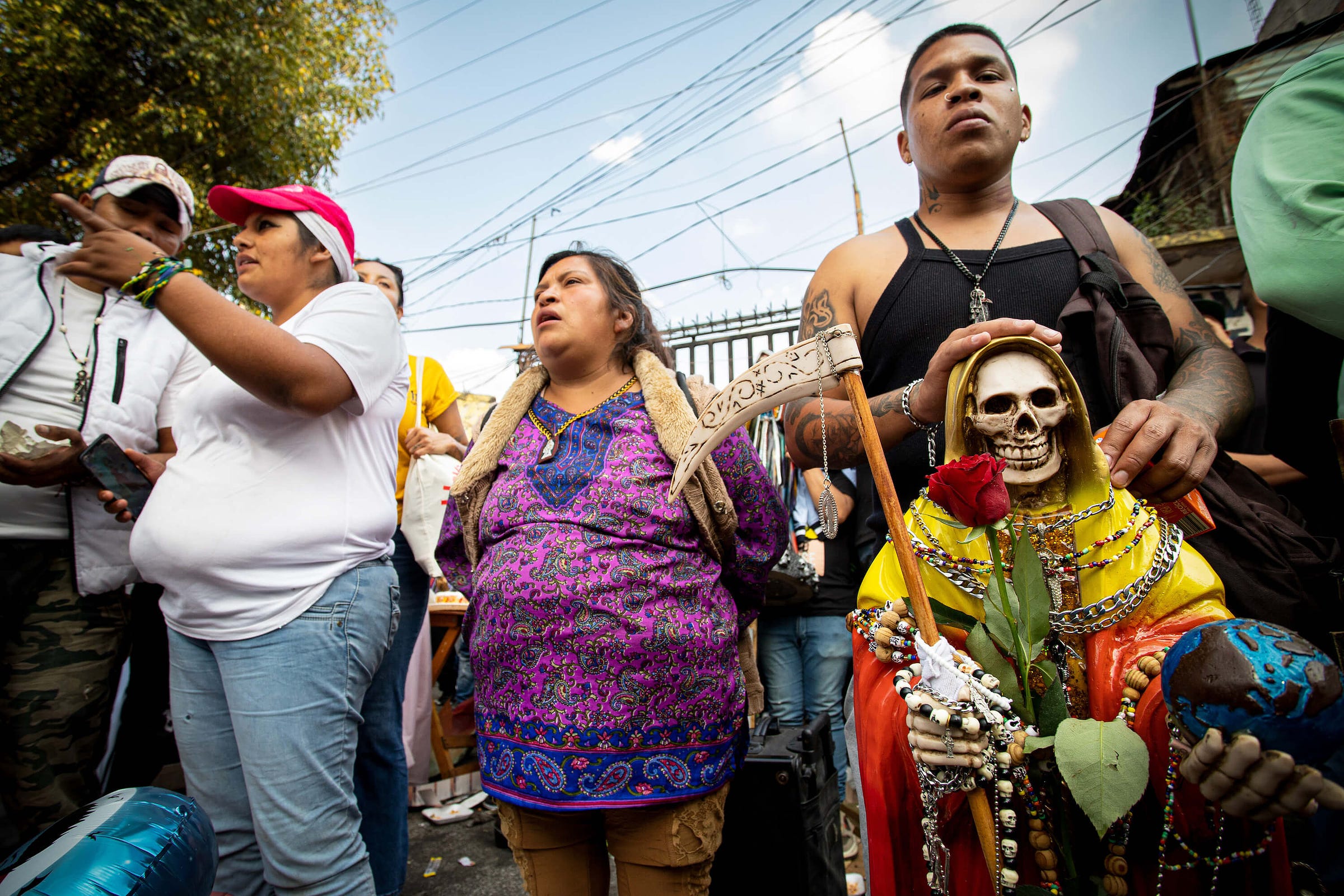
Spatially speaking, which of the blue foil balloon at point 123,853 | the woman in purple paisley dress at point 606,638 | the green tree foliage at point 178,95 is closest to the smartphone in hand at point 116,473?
the woman in purple paisley dress at point 606,638

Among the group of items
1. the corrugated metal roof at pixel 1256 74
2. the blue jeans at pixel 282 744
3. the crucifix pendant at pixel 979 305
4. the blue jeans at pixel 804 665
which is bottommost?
the blue jeans at pixel 804 665

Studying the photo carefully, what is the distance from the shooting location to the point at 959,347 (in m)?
1.19

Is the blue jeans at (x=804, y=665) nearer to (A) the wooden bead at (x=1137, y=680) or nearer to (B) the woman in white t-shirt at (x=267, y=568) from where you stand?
(B) the woman in white t-shirt at (x=267, y=568)

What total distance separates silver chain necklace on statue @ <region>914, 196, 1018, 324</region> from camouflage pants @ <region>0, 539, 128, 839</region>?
2487mm

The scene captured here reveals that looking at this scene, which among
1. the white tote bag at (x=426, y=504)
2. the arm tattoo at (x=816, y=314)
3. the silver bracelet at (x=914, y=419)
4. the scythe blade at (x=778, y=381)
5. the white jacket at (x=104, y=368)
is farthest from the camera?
the white tote bag at (x=426, y=504)

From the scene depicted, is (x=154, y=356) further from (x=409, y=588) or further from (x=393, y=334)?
(x=409, y=588)

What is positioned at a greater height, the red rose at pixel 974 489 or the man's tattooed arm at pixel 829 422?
the man's tattooed arm at pixel 829 422

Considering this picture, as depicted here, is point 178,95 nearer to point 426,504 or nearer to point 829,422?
point 426,504

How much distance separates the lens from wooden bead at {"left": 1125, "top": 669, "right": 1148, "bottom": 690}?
3.38 ft

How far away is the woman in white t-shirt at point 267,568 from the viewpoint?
1.58 meters

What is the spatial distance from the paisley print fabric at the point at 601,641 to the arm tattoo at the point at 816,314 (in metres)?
0.50

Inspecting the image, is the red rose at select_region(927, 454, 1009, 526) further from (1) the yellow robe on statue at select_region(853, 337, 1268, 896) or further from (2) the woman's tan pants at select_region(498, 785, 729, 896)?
(2) the woman's tan pants at select_region(498, 785, 729, 896)

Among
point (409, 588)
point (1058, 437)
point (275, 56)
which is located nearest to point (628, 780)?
point (1058, 437)

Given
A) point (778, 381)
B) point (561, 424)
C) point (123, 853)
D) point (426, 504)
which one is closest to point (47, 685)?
point (426, 504)
